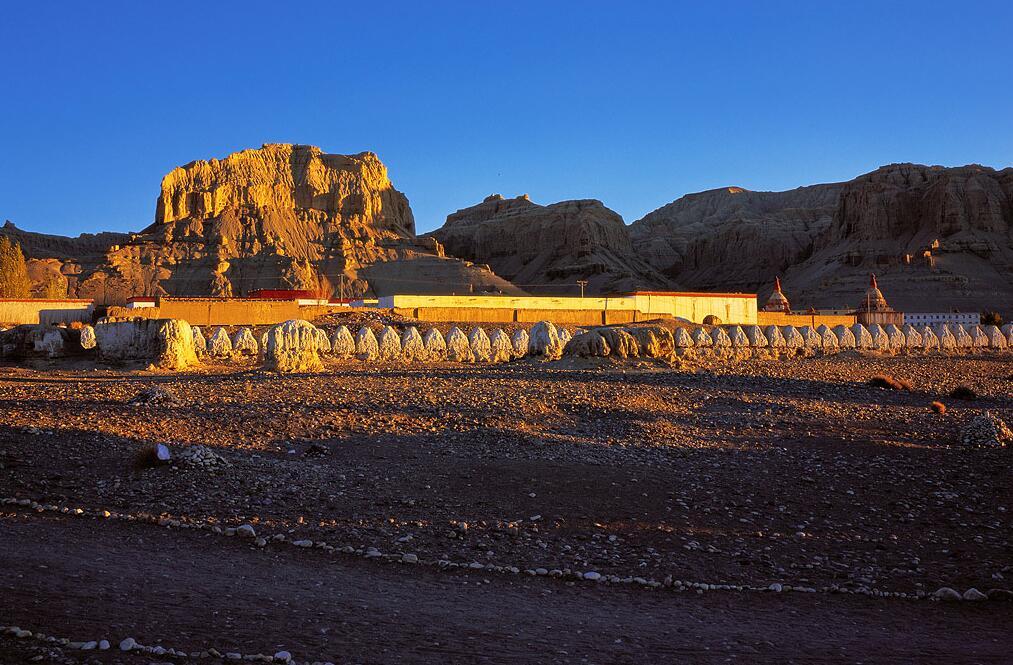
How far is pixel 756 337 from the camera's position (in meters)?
45.8

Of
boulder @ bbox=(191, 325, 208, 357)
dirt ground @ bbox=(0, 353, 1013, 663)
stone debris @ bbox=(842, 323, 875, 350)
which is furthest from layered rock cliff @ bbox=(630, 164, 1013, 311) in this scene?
dirt ground @ bbox=(0, 353, 1013, 663)

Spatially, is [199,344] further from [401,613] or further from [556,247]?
[556,247]

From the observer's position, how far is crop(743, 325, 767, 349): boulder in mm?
45050

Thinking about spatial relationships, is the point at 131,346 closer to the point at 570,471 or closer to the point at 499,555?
the point at 570,471

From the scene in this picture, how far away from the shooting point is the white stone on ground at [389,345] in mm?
35344

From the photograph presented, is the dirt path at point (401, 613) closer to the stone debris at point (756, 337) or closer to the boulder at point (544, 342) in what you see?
the boulder at point (544, 342)

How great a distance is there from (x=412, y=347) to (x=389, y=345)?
1050 mm

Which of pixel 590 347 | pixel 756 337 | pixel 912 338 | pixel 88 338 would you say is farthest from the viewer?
pixel 912 338

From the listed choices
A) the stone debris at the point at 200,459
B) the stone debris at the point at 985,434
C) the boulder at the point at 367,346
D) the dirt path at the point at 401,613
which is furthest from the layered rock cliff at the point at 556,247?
the dirt path at the point at 401,613

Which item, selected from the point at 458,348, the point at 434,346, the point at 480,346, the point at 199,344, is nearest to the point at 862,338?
the point at 480,346

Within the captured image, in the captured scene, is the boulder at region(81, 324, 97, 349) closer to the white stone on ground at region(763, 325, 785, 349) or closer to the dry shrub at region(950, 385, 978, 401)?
the dry shrub at region(950, 385, 978, 401)

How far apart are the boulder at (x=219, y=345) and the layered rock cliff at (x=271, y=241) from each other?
203 ft

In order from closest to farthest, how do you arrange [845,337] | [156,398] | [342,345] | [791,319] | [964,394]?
[156,398] → [964,394] → [342,345] → [845,337] → [791,319]

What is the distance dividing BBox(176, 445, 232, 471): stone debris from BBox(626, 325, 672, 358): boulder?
22.5m
